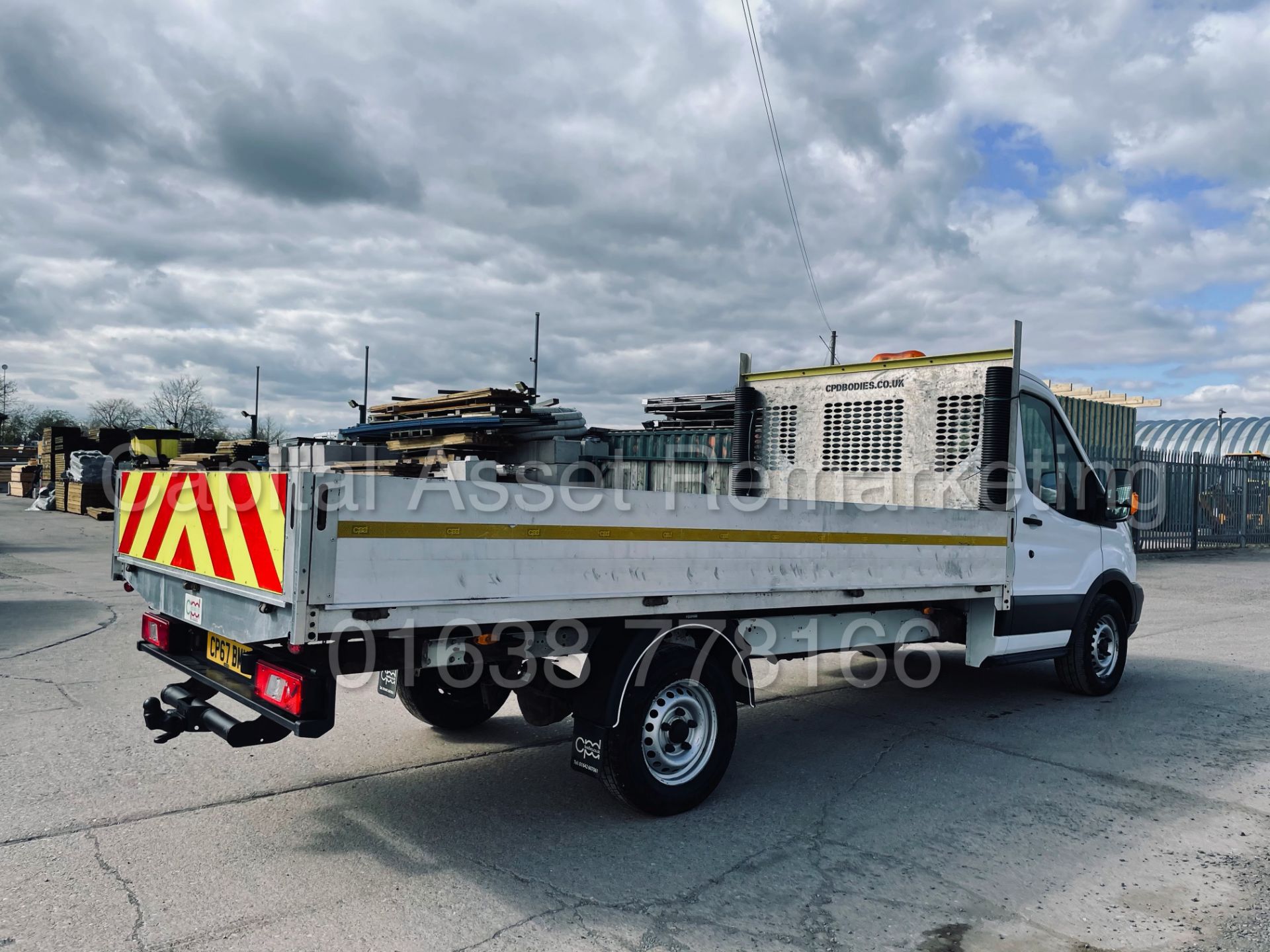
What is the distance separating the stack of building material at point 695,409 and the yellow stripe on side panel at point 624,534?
967cm

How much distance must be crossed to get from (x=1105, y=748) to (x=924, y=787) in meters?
1.61

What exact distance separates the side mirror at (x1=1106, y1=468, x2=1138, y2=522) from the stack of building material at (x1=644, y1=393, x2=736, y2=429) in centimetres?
804

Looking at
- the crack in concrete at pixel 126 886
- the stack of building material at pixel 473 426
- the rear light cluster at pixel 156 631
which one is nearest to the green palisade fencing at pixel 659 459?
the stack of building material at pixel 473 426

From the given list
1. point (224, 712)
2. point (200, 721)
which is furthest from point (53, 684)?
point (224, 712)

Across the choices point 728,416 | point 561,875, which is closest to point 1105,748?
point 561,875

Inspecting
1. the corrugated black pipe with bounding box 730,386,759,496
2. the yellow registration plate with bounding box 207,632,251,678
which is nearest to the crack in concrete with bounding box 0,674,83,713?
the yellow registration plate with bounding box 207,632,251,678

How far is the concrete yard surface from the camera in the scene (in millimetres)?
3416

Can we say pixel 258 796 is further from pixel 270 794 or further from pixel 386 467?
pixel 386 467

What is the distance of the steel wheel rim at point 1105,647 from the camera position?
7297mm

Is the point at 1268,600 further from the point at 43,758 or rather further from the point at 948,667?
the point at 43,758

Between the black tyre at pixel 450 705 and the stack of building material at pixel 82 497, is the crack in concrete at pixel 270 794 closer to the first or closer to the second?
the black tyre at pixel 450 705

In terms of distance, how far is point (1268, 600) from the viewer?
1381 centimetres

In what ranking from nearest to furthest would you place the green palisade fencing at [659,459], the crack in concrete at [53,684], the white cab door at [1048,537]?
1. the crack in concrete at [53,684]
2. the white cab door at [1048,537]
3. the green palisade fencing at [659,459]

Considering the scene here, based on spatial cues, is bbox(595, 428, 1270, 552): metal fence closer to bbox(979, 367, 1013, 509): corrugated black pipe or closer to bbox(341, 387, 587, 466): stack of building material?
bbox(341, 387, 587, 466): stack of building material
